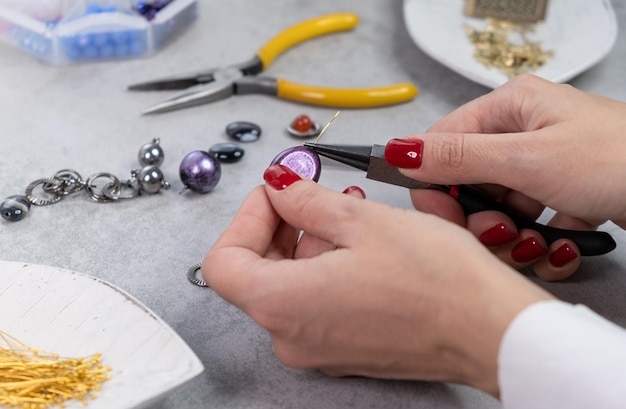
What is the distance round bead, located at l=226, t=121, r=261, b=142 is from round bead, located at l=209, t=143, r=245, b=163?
4 cm

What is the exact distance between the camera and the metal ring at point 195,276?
2.80ft

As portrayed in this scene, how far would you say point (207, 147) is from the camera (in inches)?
42.9

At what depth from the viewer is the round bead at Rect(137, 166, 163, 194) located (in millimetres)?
964

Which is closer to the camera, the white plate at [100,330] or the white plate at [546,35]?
the white plate at [100,330]

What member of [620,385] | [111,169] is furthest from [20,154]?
[620,385]

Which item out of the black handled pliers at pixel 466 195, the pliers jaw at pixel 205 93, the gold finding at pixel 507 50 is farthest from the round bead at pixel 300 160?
the gold finding at pixel 507 50

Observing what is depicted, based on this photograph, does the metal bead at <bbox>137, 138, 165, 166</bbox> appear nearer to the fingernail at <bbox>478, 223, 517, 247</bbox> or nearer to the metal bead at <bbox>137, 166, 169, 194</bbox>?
the metal bead at <bbox>137, 166, 169, 194</bbox>

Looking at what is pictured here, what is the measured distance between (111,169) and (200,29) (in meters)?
0.45

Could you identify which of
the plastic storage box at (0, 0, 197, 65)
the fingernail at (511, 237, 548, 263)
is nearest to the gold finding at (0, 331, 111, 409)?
the fingernail at (511, 237, 548, 263)

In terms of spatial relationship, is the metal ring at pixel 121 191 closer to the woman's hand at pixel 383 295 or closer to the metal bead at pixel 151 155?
the metal bead at pixel 151 155

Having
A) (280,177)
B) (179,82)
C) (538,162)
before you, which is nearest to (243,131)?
(179,82)

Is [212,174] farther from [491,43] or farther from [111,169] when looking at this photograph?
[491,43]

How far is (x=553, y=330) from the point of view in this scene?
57cm

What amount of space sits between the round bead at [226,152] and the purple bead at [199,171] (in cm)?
6
